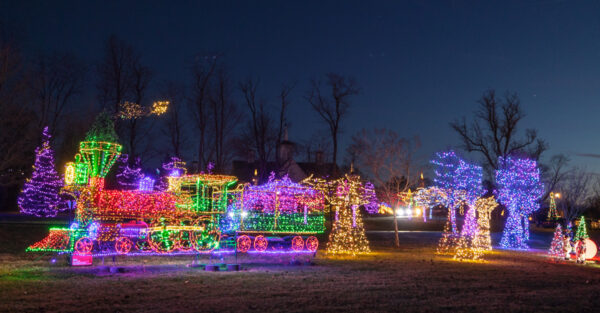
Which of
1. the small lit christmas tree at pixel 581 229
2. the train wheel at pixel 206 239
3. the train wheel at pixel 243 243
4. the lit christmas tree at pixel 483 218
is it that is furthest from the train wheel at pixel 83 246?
the small lit christmas tree at pixel 581 229

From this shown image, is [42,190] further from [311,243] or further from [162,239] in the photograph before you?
[311,243]

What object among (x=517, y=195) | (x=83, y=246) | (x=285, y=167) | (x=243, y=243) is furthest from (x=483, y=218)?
(x=285, y=167)

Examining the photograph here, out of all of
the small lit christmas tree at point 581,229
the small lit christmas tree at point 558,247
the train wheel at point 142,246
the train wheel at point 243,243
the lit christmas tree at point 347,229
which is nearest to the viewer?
the train wheel at point 142,246

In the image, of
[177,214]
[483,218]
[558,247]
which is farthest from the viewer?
[483,218]

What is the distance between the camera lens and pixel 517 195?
89.1ft

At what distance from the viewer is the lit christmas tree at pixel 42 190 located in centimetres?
3438

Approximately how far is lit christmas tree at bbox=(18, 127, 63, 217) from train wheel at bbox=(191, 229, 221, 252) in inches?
839

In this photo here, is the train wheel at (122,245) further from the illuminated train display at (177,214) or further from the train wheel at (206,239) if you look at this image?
the train wheel at (206,239)

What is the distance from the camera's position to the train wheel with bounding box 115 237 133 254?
15960mm

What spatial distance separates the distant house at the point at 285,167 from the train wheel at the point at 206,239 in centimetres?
1669

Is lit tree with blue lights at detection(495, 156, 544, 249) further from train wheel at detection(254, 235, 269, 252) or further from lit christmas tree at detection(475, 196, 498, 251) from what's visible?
train wheel at detection(254, 235, 269, 252)

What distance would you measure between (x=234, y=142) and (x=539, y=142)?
25109 mm

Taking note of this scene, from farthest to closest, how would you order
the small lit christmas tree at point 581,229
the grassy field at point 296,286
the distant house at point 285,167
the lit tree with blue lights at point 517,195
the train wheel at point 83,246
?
the distant house at point 285,167 < the lit tree with blue lights at point 517,195 < the small lit christmas tree at point 581,229 < the train wheel at point 83,246 < the grassy field at point 296,286

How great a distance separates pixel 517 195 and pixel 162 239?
1942 centimetres
